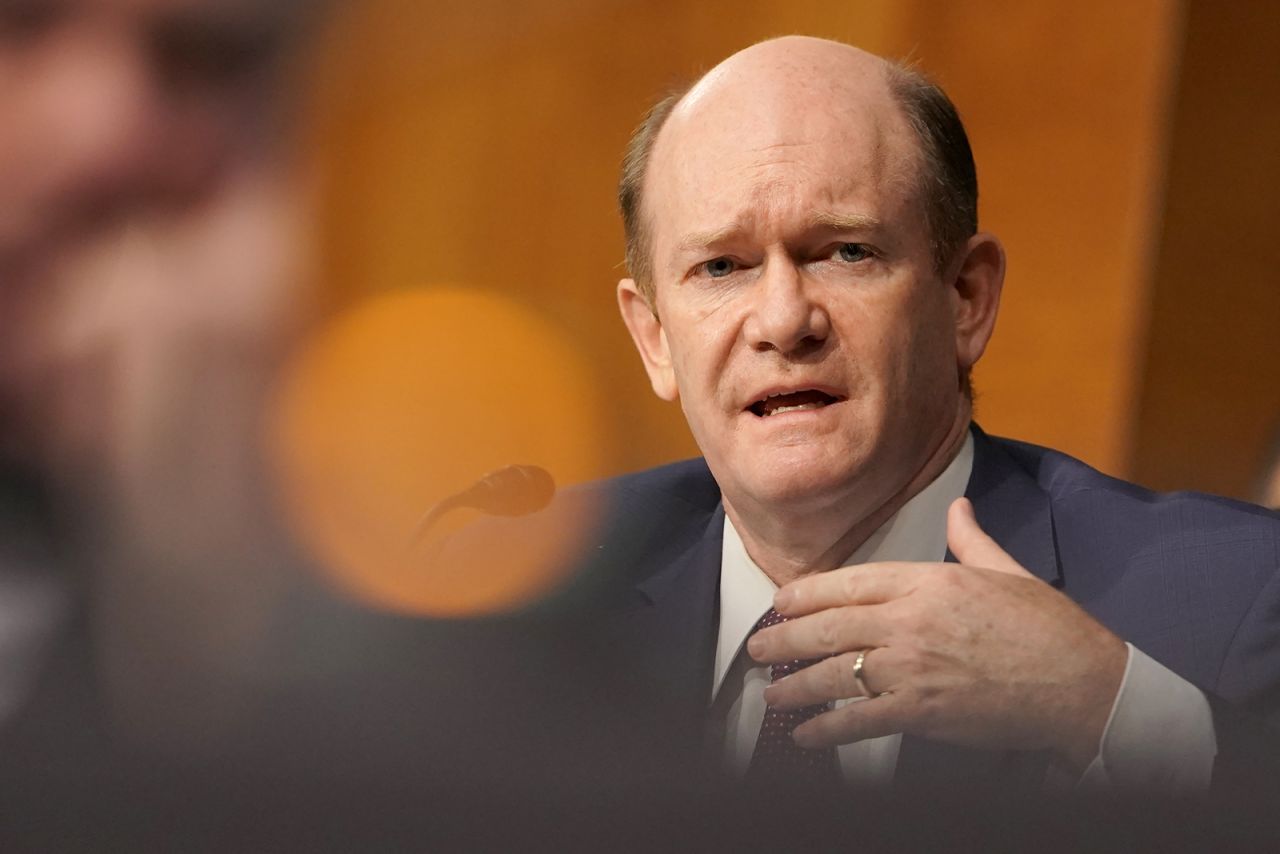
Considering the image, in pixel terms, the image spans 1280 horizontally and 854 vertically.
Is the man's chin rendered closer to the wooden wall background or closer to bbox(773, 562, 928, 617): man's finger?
bbox(773, 562, 928, 617): man's finger

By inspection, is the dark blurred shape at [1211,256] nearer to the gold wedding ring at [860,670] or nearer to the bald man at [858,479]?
the bald man at [858,479]

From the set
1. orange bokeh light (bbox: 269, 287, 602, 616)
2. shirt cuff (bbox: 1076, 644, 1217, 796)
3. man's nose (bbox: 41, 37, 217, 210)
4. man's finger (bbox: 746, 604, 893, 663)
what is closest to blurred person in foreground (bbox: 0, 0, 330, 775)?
man's nose (bbox: 41, 37, 217, 210)

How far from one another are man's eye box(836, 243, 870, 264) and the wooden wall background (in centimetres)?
116

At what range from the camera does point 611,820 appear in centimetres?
45

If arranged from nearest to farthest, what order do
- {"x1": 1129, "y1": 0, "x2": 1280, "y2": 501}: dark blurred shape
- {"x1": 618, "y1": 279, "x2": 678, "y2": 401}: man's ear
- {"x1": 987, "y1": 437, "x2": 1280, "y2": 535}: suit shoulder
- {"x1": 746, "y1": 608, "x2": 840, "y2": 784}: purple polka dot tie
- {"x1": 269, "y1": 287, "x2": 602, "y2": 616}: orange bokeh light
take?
{"x1": 746, "y1": 608, "x2": 840, "y2": 784}: purple polka dot tie, {"x1": 987, "y1": 437, "x2": 1280, "y2": 535}: suit shoulder, {"x1": 618, "y1": 279, "x2": 678, "y2": 401}: man's ear, {"x1": 1129, "y1": 0, "x2": 1280, "y2": 501}: dark blurred shape, {"x1": 269, "y1": 287, "x2": 602, "y2": 616}: orange bokeh light

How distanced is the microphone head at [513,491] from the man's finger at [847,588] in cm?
40

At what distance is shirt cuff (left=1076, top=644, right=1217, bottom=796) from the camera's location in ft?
3.28

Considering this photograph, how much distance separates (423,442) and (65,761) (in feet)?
9.25

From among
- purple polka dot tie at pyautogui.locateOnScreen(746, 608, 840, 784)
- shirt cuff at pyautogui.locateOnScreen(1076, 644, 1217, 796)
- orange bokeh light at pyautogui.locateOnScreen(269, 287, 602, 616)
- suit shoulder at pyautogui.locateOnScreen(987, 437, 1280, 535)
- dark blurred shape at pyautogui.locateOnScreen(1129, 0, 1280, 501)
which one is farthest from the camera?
orange bokeh light at pyautogui.locateOnScreen(269, 287, 602, 616)

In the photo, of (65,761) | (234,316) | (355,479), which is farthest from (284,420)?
(65,761)

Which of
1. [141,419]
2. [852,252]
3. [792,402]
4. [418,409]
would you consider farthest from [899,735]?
[418,409]

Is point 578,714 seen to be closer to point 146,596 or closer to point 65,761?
point 146,596

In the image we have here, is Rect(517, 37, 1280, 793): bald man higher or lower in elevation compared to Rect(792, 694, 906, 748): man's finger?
higher

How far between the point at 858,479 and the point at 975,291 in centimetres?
26
